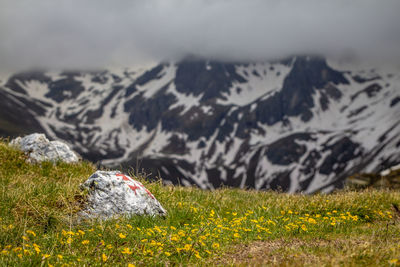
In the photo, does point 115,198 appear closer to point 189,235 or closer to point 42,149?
point 189,235

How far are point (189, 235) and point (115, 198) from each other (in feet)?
9.12

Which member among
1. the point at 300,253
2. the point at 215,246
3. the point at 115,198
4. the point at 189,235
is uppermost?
the point at 300,253

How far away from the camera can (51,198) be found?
9078mm

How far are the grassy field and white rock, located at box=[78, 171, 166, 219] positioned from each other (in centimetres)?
35

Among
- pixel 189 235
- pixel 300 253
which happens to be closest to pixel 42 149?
→ pixel 189 235

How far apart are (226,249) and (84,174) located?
386 inches

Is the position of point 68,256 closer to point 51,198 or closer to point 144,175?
point 51,198

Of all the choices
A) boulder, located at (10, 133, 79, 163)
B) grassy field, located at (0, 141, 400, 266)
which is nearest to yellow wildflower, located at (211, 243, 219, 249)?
grassy field, located at (0, 141, 400, 266)

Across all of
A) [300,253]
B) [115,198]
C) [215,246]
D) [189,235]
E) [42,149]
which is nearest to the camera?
[300,253]

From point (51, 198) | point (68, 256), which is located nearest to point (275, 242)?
point (68, 256)

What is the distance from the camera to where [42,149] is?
16219 millimetres

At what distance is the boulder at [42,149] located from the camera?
1567 cm

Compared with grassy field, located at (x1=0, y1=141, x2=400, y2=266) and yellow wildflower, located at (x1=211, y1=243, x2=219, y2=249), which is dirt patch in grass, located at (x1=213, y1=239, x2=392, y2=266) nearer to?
grassy field, located at (x1=0, y1=141, x2=400, y2=266)

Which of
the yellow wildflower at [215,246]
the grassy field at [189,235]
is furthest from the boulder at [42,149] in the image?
the yellow wildflower at [215,246]
